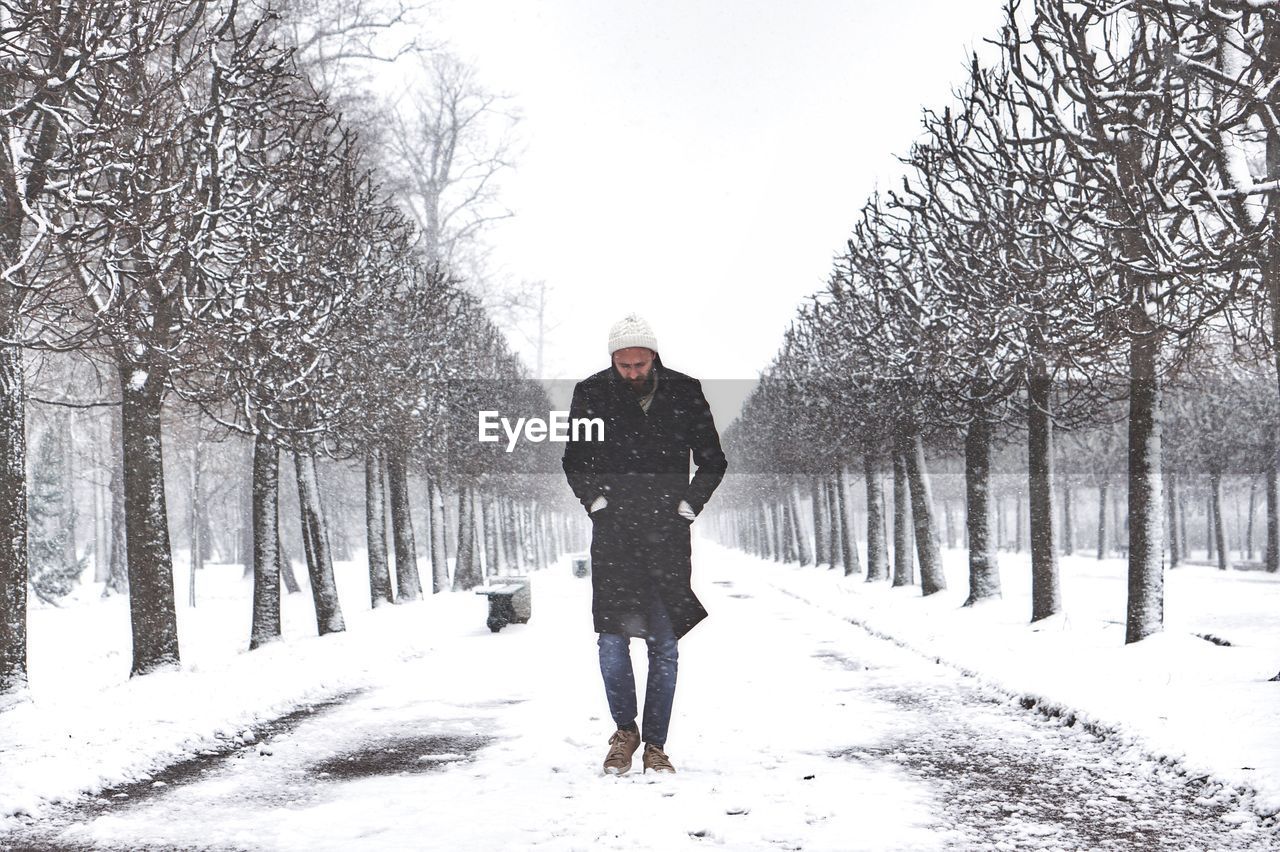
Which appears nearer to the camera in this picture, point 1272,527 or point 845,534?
point 845,534

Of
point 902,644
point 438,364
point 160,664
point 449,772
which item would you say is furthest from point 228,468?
point 449,772

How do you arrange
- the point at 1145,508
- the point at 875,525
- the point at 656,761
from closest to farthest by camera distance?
the point at 656,761
the point at 1145,508
the point at 875,525

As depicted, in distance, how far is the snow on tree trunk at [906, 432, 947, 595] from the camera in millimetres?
19781

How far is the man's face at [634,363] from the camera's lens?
5.42 meters

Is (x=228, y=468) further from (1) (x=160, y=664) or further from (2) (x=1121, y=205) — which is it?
(2) (x=1121, y=205)

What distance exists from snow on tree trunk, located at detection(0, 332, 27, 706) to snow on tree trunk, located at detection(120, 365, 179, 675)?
161 cm

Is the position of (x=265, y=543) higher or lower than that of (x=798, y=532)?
higher

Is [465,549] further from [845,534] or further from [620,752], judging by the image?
[620,752]

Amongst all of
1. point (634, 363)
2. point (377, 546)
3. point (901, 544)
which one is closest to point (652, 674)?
point (634, 363)

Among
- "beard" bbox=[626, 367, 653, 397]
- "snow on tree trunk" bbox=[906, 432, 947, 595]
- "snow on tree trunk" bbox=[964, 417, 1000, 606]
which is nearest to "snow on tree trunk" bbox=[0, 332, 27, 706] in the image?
"beard" bbox=[626, 367, 653, 397]

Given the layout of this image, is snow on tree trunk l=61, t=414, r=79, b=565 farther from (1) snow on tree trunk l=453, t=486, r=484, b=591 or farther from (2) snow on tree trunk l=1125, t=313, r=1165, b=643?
(2) snow on tree trunk l=1125, t=313, r=1165, b=643

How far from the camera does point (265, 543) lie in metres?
14.3

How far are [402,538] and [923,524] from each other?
36.4ft

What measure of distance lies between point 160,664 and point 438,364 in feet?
40.8
